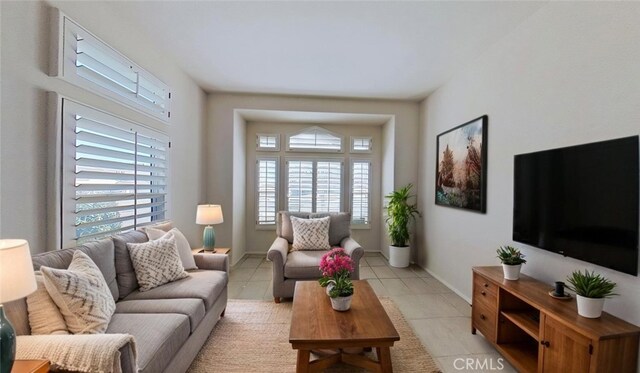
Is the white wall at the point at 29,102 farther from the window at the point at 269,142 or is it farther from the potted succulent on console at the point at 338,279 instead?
the window at the point at 269,142

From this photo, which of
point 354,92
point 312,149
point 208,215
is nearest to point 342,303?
point 208,215

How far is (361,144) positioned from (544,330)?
3.99 meters

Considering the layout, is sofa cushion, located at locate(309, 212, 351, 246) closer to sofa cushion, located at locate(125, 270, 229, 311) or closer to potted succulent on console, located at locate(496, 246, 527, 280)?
sofa cushion, located at locate(125, 270, 229, 311)

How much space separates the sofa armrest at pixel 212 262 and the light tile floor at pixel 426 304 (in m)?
0.69

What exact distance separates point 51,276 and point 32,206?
60 centimetres

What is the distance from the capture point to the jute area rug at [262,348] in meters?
1.92

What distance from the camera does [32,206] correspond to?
5.38ft

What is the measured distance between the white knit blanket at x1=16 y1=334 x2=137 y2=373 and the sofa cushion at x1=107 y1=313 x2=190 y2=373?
235 millimetres

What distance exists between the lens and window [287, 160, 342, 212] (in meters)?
5.08

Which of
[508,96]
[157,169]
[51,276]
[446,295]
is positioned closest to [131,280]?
[51,276]

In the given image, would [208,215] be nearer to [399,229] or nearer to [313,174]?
[313,174]

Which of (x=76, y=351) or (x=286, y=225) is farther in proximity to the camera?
(x=286, y=225)

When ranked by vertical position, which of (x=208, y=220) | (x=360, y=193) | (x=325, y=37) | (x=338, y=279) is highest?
Result: (x=325, y=37)

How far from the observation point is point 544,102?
6.96 ft
